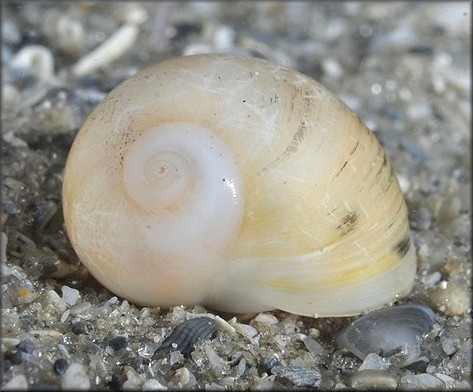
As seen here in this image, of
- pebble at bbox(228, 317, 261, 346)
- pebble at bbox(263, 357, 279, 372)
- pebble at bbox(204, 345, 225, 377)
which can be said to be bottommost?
pebble at bbox(263, 357, 279, 372)

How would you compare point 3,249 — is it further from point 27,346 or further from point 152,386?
point 152,386

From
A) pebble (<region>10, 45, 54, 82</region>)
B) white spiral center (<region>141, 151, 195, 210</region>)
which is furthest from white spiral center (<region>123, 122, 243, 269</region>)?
pebble (<region>10, 45, 54, 82</region>)

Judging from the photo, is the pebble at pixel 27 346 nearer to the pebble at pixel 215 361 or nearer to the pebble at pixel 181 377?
the pebble at pixel 181 377

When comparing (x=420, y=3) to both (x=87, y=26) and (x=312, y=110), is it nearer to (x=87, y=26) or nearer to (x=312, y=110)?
(x=87, y=26)

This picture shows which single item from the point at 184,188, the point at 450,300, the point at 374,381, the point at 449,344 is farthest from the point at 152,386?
the point at 450,300

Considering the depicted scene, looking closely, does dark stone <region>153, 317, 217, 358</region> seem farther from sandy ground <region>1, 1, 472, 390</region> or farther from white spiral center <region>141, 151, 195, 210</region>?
white spiral center <region>141, 151, 195, 210</region>

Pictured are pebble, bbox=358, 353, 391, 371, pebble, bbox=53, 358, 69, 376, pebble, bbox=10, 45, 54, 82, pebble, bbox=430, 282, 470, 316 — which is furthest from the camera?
pebble, bbox=10, 45, 54, 82

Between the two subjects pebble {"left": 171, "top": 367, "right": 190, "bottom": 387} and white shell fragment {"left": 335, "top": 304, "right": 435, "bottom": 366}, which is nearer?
pebble {"left": 171, "top": 367, "right": 190, "bottom": 387}
